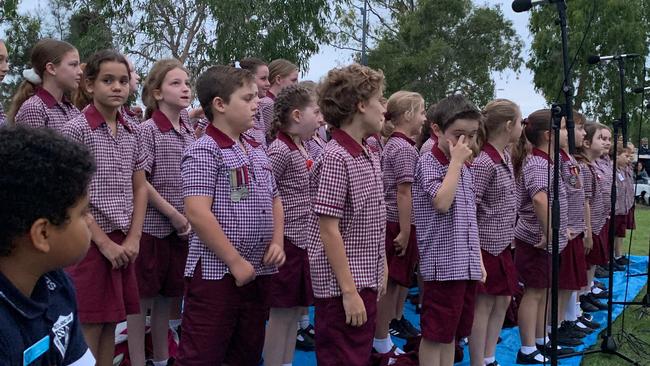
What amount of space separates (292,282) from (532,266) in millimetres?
2002

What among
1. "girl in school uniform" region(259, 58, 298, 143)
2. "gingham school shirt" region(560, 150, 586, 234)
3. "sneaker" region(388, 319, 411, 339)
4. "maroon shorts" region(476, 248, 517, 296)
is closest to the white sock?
"sneaker" region(388, 319, 411, 339)

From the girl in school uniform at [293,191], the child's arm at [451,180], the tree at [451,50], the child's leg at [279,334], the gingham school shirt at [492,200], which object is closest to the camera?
the child's arm at [451,180]

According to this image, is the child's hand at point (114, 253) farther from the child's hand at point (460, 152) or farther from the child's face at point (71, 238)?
the child's hand at point (460, 152)

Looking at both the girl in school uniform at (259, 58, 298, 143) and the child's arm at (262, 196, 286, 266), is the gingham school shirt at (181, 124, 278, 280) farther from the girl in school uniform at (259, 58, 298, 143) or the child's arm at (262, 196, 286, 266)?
the girl in school uniform at (259, 58, 298, 143)

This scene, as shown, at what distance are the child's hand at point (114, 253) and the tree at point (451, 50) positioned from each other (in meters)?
26.0

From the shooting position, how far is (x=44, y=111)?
4.02 metres

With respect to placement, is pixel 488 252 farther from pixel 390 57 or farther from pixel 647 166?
pixel 390 57

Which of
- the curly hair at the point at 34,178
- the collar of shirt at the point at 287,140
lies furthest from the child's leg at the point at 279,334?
the curly hair at the point at 34,178

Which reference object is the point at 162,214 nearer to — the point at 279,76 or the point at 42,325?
the point at 279,76

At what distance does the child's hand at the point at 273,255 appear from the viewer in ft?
11.2

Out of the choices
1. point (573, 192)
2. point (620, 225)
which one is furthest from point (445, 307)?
point (620, 225)

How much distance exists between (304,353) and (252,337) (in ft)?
6.14

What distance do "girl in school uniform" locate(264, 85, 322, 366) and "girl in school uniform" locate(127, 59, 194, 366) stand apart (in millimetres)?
596

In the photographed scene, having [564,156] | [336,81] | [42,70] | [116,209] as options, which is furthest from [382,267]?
[564,156]
